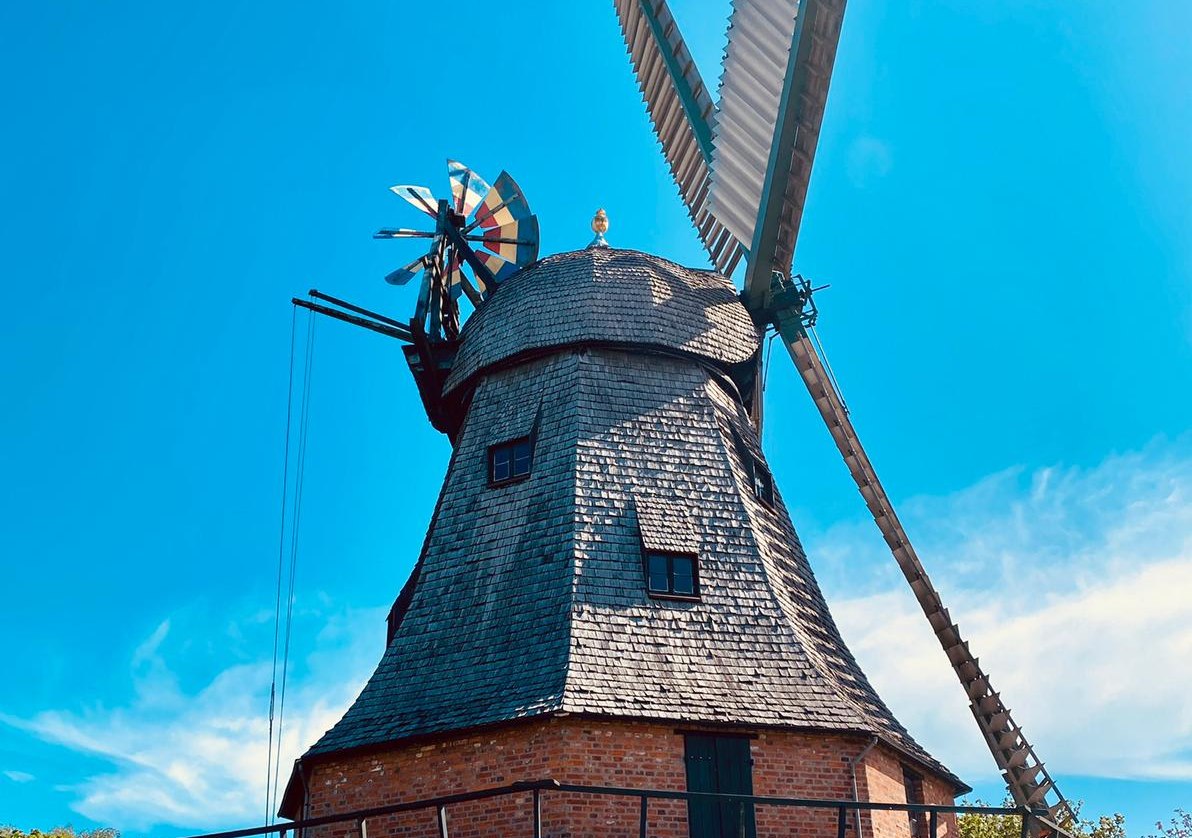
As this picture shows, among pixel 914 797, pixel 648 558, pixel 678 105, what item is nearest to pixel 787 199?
pixel 678 105

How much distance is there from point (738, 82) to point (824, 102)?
5.99ft

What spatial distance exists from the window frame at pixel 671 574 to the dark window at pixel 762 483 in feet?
6.56

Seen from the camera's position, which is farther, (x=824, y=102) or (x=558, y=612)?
(x=824, y=102)

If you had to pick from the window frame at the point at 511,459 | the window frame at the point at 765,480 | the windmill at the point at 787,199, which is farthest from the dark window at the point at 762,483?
the window frame at the point at 511,459

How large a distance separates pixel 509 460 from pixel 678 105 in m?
7.27

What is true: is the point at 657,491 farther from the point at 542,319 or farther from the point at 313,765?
the point at 313,765

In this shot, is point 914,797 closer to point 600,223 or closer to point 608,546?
point 608,546

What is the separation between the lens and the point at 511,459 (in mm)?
15375

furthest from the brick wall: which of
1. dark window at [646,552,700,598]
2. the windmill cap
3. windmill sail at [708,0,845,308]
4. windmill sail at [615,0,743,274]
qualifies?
windmill sail at [615,0,743,274]

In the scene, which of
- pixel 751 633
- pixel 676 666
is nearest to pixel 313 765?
pixel 676 666

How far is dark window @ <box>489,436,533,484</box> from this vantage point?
1520 centimetres

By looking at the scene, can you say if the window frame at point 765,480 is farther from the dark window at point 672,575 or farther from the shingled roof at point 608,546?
the dark window at point 672,575

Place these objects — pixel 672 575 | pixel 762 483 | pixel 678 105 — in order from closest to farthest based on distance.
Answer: pixel 672 575 < pixel 762 483 < pixel 678 105

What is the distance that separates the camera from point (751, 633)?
A: 44.4ft
